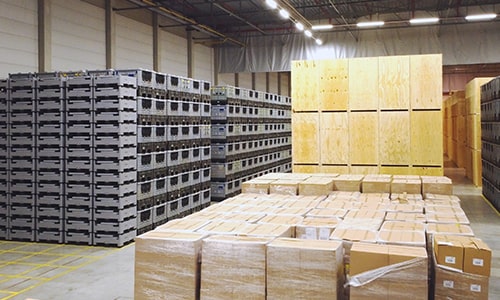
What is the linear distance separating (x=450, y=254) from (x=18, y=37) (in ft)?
40.0

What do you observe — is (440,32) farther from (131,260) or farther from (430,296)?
(430,296)

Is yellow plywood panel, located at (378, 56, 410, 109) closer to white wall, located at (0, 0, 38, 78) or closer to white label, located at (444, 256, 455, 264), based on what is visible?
white label, located at (444, 256, 455, 264)

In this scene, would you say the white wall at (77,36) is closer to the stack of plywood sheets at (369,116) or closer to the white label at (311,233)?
the stack of plywood sheets at (369,116)

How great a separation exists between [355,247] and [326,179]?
139 inches

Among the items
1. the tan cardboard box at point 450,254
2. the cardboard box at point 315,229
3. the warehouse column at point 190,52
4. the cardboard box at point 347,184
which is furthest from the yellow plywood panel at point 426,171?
the warehouse column at point 190,52

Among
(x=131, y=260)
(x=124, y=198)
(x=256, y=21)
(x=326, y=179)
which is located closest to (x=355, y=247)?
(x=326, y=179)

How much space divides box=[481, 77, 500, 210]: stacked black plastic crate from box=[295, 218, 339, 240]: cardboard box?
874 cm

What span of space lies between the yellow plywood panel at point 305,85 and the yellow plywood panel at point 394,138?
4.18 ft

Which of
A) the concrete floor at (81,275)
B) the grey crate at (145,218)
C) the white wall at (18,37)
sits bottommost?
the concrete floor at (81,275)

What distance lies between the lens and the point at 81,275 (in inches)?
296

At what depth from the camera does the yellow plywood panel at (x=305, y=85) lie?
9109mm

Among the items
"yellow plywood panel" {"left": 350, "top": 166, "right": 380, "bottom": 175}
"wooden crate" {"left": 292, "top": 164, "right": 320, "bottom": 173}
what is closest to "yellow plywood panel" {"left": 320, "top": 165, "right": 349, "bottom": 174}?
"yellow plywood panel" {"left": 350, "top": 166, "right": 380, "bottom": 175}

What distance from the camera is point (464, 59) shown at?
70.0ft

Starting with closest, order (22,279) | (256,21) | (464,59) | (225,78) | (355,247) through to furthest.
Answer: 1. (355,247)
2. (22,279)
3. (464,59)
4. (256,21)
5. (225,78)
